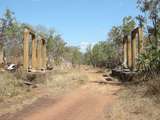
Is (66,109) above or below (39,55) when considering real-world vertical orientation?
below

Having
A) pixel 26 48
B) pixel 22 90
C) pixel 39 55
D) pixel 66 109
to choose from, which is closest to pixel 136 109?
pixel 66 109

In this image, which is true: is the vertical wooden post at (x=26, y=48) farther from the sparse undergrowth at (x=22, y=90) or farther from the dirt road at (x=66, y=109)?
the dirt road at (x=66, y=109)

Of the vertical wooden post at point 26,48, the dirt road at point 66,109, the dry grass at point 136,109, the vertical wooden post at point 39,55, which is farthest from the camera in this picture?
the vertical wooden post at point 39,55

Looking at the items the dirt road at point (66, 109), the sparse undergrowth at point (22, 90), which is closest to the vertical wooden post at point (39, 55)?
the sparse undergrowth at point (22, 90)

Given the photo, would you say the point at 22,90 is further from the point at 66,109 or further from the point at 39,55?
the point at 39,55

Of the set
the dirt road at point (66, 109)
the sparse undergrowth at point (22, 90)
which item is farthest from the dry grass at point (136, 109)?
the sparse undergrowth at point (22, 90)

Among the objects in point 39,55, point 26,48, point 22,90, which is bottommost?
point 22,90

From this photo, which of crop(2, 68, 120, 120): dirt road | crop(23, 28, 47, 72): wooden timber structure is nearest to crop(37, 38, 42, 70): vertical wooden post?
crop(23, 28, 47, 72): wooden timber structure

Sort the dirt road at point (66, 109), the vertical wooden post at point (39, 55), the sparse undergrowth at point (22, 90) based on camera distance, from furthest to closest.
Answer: the vertical wooden post at point (39, 55)
the sparse undergrowth at point (22, 90)
the dirt road at point (66, 109)

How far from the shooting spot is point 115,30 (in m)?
47.2

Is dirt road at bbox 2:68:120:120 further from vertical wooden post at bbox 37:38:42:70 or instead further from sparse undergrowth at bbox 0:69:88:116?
vertical wooden post at bbox 37:38:42:70

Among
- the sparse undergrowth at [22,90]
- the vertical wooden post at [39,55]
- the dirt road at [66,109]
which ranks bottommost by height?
the dirt road at [66,109]

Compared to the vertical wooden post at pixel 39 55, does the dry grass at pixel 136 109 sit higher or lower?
lower

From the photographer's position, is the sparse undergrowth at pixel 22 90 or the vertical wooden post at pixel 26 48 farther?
the vertical wooden post at pixel 26 48
